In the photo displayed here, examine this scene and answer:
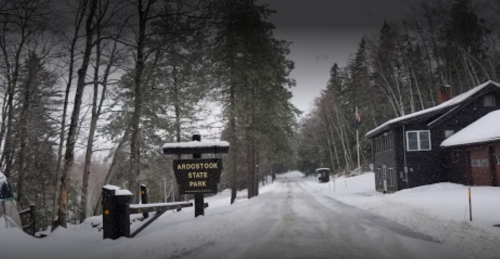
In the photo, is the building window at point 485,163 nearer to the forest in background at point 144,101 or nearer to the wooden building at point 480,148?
the wooden building at point 480,148

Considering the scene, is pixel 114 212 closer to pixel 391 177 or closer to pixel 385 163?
pixel 391 177

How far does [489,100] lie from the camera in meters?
28.7

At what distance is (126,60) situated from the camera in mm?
14414

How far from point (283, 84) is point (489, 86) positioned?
1653 centimetres

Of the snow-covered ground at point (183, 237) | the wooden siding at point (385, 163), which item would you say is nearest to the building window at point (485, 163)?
the wooden siding at point (385, 163)

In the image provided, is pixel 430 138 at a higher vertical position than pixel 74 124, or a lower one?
higher

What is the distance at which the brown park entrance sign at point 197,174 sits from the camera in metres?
13.8

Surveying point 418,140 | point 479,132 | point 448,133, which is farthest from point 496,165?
point 418,140

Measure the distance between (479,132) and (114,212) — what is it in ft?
81.5

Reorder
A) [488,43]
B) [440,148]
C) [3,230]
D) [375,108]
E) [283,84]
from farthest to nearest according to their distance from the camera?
[375,108] → [283,84] → [488,43] → [440,148] → [3,230]

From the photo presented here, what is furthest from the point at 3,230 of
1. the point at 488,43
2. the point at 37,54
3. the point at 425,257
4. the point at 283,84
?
the point at 488,43

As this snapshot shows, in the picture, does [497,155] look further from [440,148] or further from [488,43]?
[488,43]

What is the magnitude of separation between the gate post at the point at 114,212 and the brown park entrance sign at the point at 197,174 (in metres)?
5.12

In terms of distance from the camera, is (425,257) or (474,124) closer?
(425,257)
